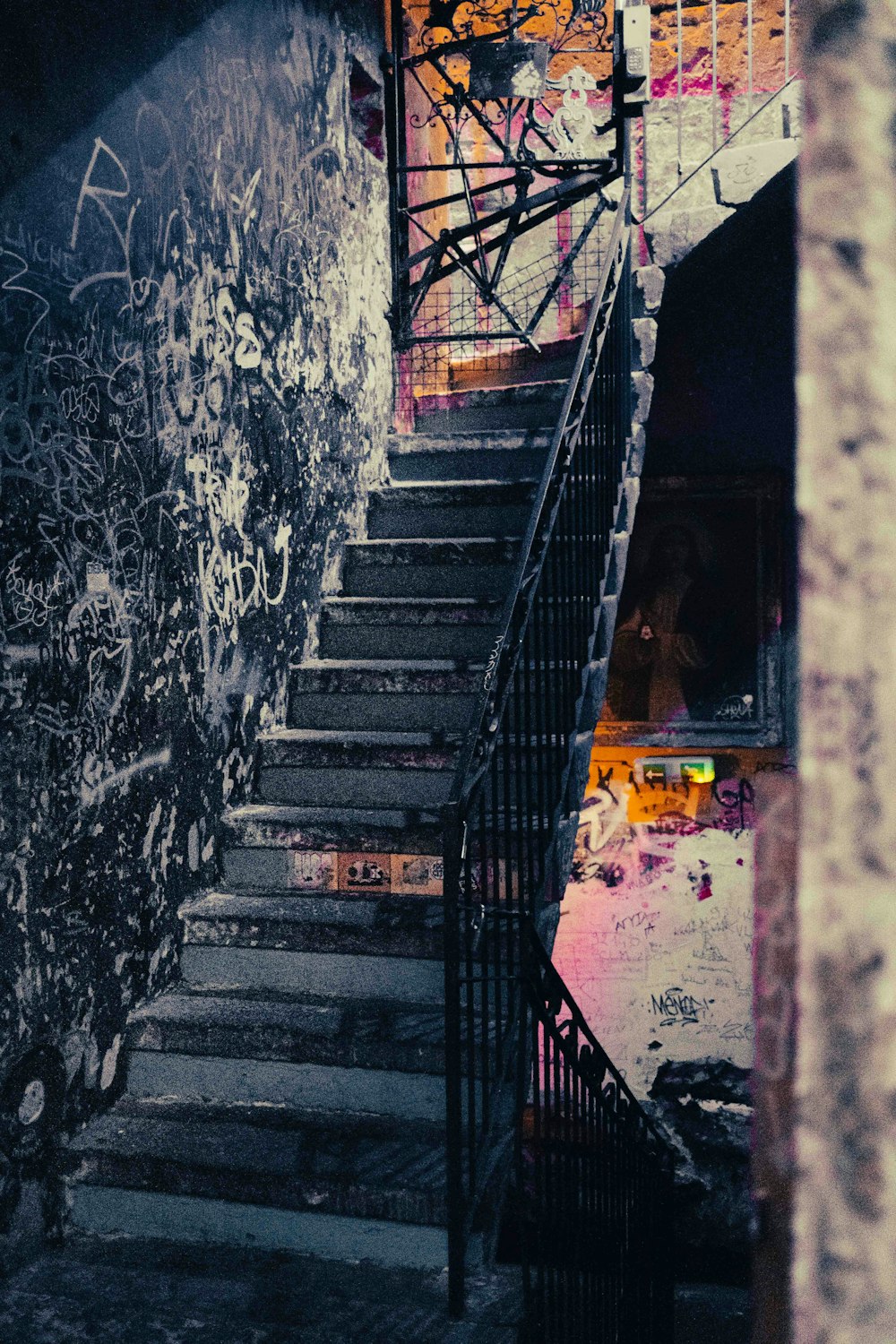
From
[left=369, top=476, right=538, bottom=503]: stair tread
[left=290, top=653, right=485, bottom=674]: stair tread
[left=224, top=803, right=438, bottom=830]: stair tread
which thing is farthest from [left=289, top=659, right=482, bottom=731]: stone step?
[left=369, top=476, right=538, bottom=503]: stair tread

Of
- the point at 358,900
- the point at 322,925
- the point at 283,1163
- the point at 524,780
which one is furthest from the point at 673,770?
the point at 283,1163

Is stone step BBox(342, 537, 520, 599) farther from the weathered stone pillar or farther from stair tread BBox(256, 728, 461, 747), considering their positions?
the weathered stone pillar

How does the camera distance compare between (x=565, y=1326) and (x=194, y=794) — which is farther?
(x=194, y=794)

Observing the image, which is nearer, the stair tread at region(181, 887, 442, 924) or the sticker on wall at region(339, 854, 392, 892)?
the stair tread at region(181, 887, 442, 924)

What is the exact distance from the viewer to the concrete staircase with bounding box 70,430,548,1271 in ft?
11.9

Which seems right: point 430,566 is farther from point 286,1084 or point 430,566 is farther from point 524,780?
point 286,1084

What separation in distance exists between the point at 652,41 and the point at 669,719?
513 centimetres

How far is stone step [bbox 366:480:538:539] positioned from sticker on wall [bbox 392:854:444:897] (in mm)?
2013

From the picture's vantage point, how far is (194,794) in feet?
15.0

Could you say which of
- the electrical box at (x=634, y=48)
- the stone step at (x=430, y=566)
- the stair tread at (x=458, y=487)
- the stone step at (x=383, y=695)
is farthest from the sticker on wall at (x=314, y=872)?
the electrical box at (x=634, y=48)

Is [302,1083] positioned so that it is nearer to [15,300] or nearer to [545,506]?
[545,506]

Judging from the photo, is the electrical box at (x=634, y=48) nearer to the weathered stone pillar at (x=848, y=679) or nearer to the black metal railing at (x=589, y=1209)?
the black metal railing at (x=589, y=1209)

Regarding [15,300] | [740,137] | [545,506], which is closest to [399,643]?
[545,506]

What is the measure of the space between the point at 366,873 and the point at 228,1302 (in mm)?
1612
